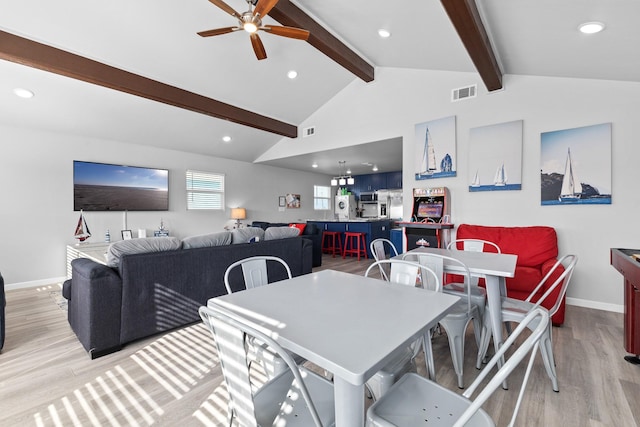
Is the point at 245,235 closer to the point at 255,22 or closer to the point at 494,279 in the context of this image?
the point at 255,22

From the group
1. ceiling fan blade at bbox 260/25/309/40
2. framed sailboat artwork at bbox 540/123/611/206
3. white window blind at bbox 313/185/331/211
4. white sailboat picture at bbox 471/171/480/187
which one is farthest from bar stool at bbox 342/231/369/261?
ceiling fan blade at bbox 260/25/309/40

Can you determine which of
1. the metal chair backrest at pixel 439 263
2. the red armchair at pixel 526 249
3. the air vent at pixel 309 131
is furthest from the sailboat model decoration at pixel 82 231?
the red armchair at pixel 526 249

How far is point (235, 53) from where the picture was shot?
4.09m

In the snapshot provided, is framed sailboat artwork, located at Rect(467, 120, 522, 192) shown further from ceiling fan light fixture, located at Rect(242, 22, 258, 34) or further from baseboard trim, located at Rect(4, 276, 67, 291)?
baseboard trim, located at Rect(4, 276, 67, 291)

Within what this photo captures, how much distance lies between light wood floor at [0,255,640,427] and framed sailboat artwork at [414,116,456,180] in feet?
8.33

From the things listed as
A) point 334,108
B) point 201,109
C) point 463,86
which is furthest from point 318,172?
point 463,86

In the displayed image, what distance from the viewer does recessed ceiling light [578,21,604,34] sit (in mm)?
2318

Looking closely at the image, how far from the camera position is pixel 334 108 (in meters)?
5.89

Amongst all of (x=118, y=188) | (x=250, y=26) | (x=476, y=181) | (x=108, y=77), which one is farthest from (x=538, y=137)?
(x=118, y=188)

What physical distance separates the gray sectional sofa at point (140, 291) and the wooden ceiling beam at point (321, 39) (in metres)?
2.65

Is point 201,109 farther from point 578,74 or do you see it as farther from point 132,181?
point 578,74

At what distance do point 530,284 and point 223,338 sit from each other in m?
3.29

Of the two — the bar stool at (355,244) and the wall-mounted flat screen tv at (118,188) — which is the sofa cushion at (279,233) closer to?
the bar stool at (355,244)

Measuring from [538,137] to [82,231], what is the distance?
23.0ft
